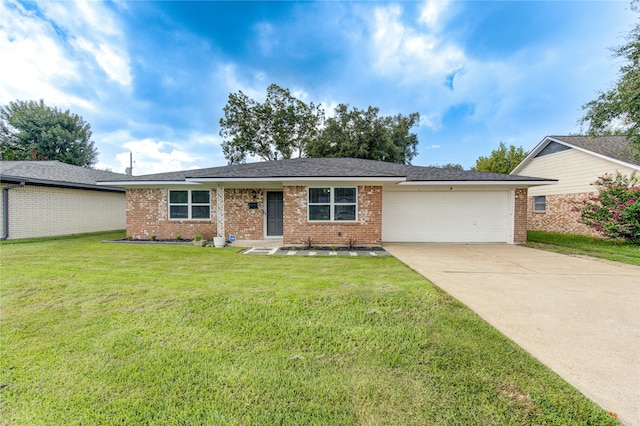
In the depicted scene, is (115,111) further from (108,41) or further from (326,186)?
(326,186)

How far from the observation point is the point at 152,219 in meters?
10.4

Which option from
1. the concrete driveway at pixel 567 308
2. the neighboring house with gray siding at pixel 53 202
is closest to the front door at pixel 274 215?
the concrete driveway at pixel 567 308

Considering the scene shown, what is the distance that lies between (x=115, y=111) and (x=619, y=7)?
24015 mm

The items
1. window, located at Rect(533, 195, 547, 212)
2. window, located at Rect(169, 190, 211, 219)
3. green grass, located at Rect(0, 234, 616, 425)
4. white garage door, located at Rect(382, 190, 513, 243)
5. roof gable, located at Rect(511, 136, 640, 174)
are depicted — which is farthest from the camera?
window, located at Rect(533, 195, 547, 212)

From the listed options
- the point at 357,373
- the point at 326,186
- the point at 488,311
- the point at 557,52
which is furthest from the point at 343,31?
the point at 357,373

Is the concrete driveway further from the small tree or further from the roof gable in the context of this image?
the roof gable

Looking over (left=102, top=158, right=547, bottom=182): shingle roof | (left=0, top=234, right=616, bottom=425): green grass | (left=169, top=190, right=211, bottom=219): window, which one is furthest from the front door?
(left=0, top=234, right=616, bottom=425): green grass

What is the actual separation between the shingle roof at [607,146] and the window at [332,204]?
10.6 meters

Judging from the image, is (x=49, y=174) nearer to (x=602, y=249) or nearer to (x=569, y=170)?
(x=602, y=249)

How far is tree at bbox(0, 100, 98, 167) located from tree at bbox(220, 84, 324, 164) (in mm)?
15635

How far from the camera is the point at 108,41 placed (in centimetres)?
1037

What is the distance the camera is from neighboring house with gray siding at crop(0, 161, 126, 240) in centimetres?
981

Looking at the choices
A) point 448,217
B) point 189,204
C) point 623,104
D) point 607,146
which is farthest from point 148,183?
point 607,146

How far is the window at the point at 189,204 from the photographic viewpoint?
10.3m
